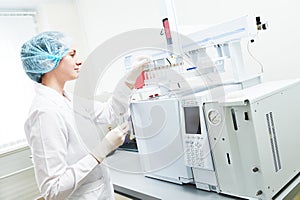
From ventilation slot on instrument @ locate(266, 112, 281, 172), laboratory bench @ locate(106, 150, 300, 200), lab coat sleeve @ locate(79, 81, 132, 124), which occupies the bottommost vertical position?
laboratory bench @ locate(106, 150, 300, 200)

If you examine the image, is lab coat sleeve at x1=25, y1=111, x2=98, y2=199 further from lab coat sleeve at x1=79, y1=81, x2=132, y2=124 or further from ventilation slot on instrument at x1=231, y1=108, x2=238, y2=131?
ventilation slot on instrument at x1=231, y1=108, x2=238, y2=131

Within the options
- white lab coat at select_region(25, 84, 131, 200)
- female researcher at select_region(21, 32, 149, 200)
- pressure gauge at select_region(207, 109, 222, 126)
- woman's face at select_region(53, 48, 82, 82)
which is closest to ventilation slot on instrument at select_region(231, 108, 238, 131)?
pressure gauge at select_region(207, 109, 222, 126)

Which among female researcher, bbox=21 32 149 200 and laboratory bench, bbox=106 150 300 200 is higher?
female researcher, bbox=21 32 149 200

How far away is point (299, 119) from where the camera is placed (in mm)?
1198

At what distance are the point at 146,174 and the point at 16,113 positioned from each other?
1.98m

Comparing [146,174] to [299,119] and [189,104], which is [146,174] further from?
[299,119]

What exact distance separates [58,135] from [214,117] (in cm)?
61

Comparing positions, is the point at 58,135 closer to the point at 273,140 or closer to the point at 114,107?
the point at 114,107

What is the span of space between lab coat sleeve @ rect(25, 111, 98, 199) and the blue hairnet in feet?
0.75

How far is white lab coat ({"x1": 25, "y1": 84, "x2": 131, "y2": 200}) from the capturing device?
0.91 m

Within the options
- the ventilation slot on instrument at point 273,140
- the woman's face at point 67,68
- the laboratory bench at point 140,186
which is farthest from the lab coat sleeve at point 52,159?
the ventilation slot on instrument at point 273,140

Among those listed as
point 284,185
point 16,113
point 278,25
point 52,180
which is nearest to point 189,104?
point 284,185

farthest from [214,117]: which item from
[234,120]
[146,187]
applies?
[146,187]

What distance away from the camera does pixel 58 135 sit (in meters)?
0.94
